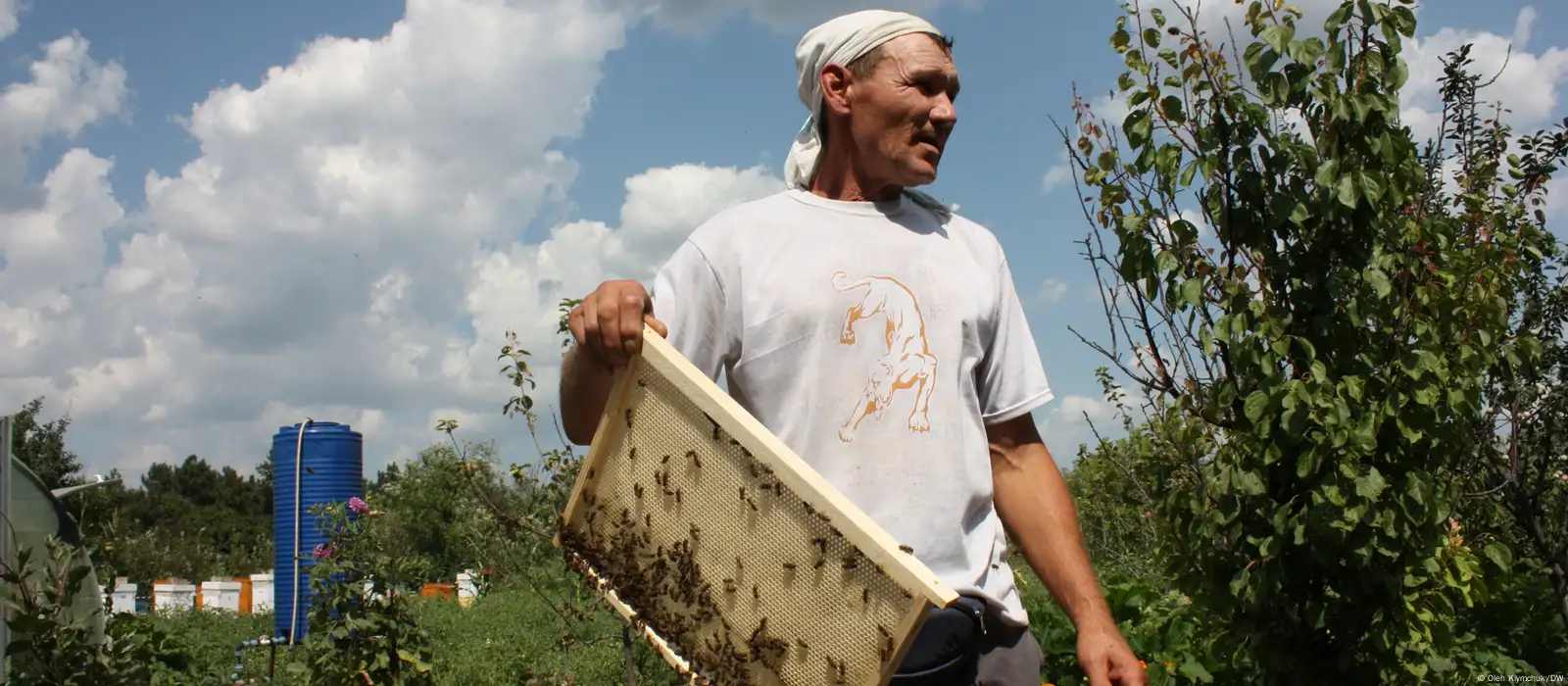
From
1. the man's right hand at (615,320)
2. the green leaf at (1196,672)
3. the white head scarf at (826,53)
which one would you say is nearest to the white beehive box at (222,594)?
the green leaf at (1196,672)

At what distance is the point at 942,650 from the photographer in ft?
6.28

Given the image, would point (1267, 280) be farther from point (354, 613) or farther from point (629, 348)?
point (354, 613)

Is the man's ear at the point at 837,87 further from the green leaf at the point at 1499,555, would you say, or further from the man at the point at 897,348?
the green leaf at the point at 1499,555

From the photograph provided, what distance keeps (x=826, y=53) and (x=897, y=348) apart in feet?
2.14

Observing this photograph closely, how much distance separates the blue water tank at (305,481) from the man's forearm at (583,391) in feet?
22.6

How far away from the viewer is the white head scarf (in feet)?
7.45

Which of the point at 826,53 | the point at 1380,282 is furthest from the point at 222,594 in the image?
the point at 826,53

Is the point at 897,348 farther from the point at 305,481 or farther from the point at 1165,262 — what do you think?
the point at 305,481

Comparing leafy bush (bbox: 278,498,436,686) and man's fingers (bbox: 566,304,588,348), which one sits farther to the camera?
leafy bush (bbox: 278,498,436,686)

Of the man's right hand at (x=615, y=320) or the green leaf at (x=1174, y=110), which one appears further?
the green leaf at (x=1174, y=110)

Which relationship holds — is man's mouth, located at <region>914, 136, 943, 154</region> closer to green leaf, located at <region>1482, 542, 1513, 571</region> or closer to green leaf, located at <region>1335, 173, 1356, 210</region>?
green leaf, located at <region>1335, 173, 1356, 210</region>

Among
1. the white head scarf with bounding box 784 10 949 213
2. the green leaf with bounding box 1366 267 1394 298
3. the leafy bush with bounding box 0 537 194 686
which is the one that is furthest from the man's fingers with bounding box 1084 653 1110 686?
the leafy bush with bounding box 0 537 194 686

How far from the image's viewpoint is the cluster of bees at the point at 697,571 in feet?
5.03

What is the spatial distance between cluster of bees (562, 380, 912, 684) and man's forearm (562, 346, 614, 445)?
0.56 feet
